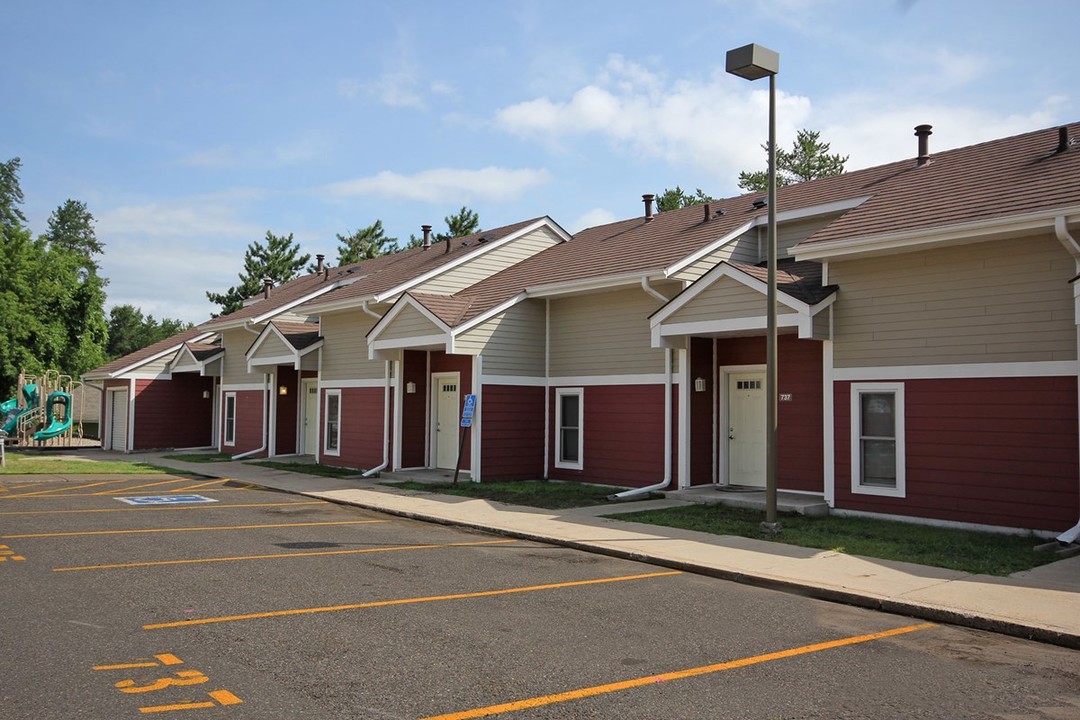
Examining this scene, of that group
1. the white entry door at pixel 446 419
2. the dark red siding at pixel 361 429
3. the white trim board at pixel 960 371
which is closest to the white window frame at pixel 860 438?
the white trim board at pixel 960 371

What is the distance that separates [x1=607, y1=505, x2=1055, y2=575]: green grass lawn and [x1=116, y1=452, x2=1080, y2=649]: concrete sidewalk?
0.31 m

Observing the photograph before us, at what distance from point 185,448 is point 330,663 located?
29174 mm

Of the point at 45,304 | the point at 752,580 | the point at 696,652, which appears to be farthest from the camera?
the point at 45,304

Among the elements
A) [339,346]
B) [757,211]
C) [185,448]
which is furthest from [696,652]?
[185,448]

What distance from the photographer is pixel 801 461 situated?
1543 cm

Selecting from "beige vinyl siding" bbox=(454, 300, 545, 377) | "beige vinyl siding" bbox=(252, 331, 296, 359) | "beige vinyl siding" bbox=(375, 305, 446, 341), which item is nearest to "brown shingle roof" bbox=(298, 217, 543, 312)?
"beige vinyl siding" bbox=(252, 331, 296, 359)

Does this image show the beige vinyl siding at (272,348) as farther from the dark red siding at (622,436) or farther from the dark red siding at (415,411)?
the dark red siding at (622,436)

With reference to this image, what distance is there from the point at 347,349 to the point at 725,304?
12.1 meters

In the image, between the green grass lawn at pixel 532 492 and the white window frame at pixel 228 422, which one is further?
the white window frame at pixel 228 422

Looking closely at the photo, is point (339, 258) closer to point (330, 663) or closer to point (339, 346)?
point (339, 346)

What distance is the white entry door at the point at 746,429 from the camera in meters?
16.7

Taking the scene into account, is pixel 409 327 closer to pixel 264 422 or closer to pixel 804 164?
pixel 264 422

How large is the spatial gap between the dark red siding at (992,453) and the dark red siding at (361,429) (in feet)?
41.2

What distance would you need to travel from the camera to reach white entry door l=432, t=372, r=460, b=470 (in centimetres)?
2112
